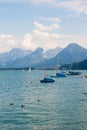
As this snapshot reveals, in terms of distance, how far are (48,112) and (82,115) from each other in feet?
26.2

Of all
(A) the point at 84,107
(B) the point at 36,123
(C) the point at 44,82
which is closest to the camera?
(B) the point at 36,123

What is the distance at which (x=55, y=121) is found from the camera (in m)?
62.7

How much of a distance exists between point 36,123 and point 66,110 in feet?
49.4

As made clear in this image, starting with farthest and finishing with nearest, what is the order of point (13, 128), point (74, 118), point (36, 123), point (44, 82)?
1. point (44, 82)
2. point (74, 118)
3. point (36, 123)
4. point (13, 128)

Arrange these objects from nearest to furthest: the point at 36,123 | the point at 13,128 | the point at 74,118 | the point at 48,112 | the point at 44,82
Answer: the point at 13,128 → the point at 36,123 → the point at 74,118 → the point at 48,112 → the point at 44,82

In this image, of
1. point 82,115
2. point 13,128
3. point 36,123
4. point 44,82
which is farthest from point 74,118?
point 44,82

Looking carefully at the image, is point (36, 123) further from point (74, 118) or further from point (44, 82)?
point (44, 82)

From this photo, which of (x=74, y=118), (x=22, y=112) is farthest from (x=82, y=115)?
(x=22, y=112)

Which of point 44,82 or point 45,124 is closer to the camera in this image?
point 45,124

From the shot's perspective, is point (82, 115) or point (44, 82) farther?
point (44, 82)

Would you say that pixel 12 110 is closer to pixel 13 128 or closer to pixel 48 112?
pixel 48 112

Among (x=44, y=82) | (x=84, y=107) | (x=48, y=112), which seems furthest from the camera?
(x=44, y=82)

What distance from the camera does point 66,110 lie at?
246 ft

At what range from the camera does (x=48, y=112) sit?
72875 mm
